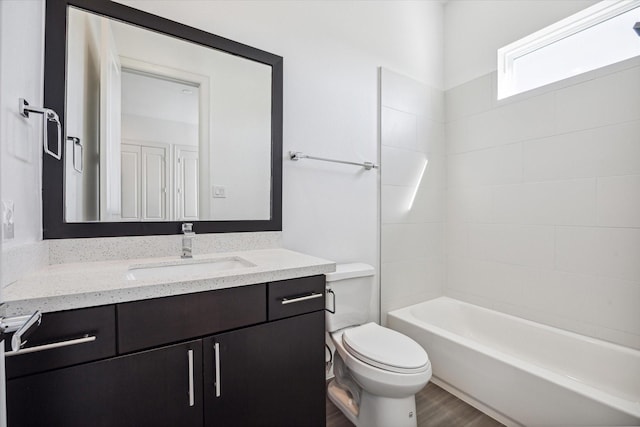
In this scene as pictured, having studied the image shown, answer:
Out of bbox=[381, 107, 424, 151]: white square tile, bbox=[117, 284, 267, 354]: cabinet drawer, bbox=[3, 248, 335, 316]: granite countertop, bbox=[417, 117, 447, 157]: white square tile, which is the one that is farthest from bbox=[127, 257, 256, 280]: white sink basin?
bbox=[417, 117, 447, 157]: white square tile

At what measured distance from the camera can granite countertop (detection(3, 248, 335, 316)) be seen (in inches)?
30.6

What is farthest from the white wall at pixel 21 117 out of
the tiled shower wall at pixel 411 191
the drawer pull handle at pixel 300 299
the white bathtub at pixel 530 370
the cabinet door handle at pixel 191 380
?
the white bathtub at pixel 530 370

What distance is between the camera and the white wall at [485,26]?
198 centimetres

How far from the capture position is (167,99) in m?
1.45

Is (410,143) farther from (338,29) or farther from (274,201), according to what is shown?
(274,201)

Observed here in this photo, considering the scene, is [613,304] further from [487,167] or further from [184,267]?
[184,267]

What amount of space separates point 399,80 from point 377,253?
4.31 feet

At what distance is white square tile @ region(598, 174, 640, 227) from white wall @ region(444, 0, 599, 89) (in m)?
1.08

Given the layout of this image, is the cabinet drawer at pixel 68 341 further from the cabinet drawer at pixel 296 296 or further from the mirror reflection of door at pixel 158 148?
the mirror reflection of door at pixel 158 148

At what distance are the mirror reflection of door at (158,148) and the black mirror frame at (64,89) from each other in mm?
68

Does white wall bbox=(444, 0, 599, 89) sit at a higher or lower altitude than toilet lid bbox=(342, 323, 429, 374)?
higher

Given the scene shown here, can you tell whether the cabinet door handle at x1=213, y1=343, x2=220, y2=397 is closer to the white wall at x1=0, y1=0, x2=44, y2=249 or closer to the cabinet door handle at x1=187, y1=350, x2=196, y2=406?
the cabinet door handle at x1=187, y1=350, x2=196, y2=406

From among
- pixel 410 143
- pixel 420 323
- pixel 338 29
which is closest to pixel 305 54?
pixel 338 29

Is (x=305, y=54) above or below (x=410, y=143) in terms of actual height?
above
